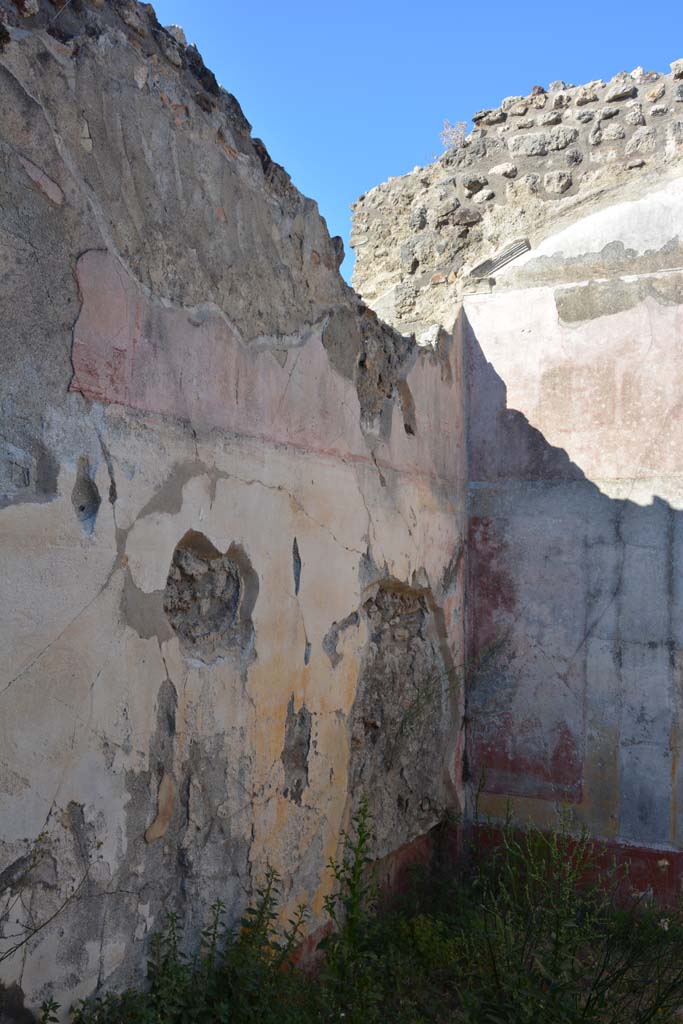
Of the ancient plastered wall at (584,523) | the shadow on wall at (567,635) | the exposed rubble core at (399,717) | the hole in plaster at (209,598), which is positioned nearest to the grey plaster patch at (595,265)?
the ancient plastered wall at (584,523)

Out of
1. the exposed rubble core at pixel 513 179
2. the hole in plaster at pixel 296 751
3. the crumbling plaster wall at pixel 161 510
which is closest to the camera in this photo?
the crumbling plaster wall at pixel 161 510

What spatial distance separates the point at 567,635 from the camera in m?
3.41

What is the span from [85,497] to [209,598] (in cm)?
47

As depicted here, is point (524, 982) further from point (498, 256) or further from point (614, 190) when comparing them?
point (614, 190)

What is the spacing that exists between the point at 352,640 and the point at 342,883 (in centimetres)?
70

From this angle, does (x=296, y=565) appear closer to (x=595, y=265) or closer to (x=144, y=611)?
(x=144, y=611)

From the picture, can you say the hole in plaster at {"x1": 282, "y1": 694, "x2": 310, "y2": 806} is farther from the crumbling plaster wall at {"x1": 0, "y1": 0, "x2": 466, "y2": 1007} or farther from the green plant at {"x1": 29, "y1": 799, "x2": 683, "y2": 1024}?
the green plant at {"x1": 29, "y1": 799, "x2": 683, "y2": 1024}

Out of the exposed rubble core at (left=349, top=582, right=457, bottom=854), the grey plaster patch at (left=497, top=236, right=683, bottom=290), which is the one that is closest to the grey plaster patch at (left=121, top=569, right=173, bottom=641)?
the exposed rubble core at (left=349, top=582, right=457, bottom=854)

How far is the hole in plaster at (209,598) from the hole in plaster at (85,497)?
266mm

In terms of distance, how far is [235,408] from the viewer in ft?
6.64

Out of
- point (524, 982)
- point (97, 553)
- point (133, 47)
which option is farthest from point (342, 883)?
point (133, 47)

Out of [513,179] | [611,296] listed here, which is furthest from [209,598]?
[513,179]

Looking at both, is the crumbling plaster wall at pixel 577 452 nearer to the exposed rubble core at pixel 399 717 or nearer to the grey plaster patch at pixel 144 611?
the exposed rubble core at pixel 399 717

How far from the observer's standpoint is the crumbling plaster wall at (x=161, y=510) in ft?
4.84
